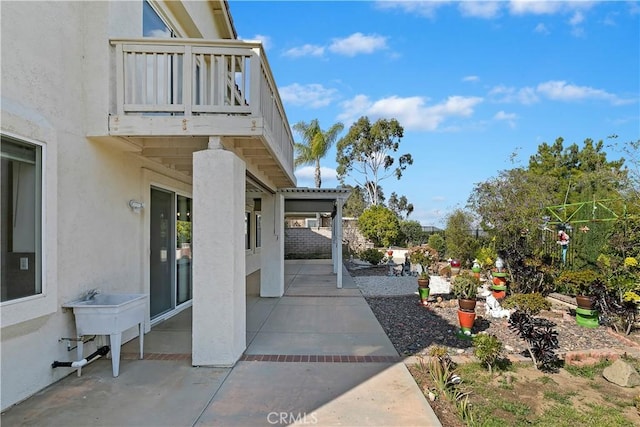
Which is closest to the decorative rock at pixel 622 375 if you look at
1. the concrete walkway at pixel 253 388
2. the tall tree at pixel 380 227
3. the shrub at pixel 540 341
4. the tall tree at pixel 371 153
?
the shrub at pixel 540 341

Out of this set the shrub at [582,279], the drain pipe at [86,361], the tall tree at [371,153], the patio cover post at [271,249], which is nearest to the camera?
the drain pipe at [86,361]

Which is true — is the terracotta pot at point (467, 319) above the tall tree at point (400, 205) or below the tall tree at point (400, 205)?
below

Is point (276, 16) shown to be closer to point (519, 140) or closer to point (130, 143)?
point (130, 143)

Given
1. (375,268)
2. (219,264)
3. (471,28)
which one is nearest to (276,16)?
(471,28)

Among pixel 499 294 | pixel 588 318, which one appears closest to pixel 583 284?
pixel 588 318

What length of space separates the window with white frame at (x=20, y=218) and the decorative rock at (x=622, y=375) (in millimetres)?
6483

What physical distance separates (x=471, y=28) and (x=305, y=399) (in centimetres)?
847

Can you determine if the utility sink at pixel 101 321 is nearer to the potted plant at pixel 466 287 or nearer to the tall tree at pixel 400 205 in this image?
the potted plant at pixel 466 287

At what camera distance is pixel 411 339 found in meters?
5.98

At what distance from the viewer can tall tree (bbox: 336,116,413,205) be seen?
2973 cm

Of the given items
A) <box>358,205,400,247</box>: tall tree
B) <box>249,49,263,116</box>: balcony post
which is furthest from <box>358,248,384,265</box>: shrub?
<box>249,49,263,116</box>: balcony post

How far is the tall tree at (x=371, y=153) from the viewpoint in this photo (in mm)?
29734

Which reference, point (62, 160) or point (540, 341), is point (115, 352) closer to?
point (62, 160)

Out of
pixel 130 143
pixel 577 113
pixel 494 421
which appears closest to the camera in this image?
pixel 494 421
